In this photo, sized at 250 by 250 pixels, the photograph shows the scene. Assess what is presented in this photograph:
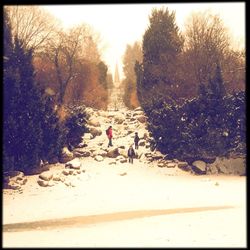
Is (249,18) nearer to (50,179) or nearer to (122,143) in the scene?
(50,179)

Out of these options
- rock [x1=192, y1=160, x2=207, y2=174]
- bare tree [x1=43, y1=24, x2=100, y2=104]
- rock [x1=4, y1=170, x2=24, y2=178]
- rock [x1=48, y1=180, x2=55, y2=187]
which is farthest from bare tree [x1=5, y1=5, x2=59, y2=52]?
rock [x1=192, y1=160, x2=207, y2=174]

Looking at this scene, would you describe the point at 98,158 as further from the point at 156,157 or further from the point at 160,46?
the point at 160,46

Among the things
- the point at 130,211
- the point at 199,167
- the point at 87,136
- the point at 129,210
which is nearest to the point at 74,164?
the point at 87,136

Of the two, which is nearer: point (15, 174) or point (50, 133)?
point (15, 174)

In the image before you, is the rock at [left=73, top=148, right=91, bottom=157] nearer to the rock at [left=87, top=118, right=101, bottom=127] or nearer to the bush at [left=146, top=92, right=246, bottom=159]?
the bush at [left=146, top=92, right=246, bottom=159]

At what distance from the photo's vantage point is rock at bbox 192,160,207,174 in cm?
2286

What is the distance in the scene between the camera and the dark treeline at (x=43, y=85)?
19.4m

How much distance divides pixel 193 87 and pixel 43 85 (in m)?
11.4

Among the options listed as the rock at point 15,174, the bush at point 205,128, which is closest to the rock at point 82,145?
the bush at point 205,128

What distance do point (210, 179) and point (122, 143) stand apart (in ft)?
31.8

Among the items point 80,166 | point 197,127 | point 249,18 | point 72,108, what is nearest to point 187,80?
point 197,127

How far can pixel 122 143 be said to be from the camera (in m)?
29.0

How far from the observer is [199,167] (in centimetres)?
2298

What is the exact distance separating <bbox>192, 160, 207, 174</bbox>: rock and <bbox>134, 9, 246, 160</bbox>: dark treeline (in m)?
0.52
